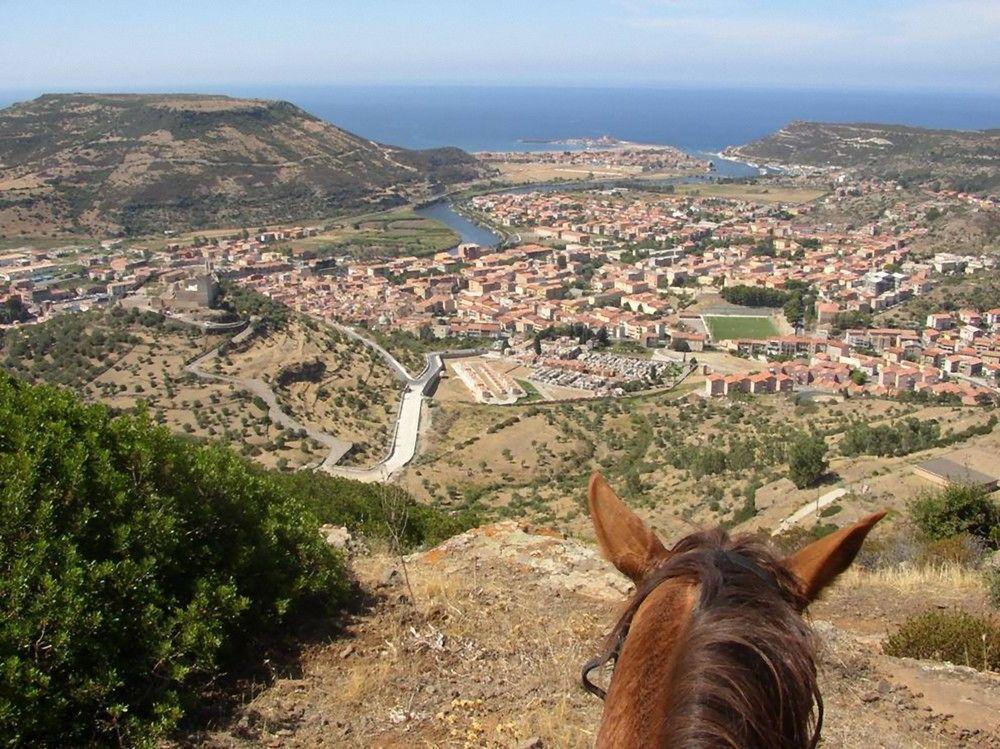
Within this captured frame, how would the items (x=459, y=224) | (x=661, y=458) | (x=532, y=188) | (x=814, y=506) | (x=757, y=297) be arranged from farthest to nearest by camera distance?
(x=532, y=188), (x=459, y=224), (x=757, y=297), (x=661, y=458), (x=814, y=506)

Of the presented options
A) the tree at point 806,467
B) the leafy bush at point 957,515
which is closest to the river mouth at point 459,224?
the tree at point 806,467

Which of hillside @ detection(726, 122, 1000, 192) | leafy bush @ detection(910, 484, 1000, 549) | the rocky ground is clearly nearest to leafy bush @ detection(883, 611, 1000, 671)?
the rocky ground

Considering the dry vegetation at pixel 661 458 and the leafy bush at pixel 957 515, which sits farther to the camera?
the dry vegetation at pixel 661 458

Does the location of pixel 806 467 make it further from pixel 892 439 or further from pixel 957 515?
pixel 957 515

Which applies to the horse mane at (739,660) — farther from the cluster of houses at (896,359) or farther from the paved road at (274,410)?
the cluster of houses at (896,359)

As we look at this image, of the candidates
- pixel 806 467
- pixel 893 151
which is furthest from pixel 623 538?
pixel 893 151
